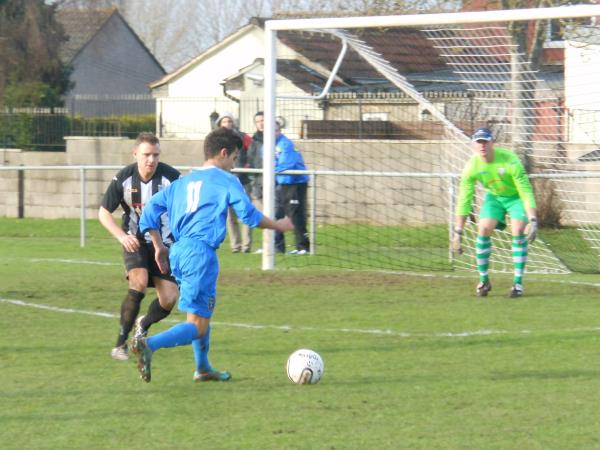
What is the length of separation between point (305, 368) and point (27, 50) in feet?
109

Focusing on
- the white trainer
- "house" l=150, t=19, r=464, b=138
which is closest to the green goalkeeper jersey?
the white trainer

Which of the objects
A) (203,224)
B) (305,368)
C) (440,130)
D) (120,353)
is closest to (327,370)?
(305,368)

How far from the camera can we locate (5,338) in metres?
9.28

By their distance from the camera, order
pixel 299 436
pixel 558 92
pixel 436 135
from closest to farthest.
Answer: pixel 299 436
pixel 558 92
pixel 436 135

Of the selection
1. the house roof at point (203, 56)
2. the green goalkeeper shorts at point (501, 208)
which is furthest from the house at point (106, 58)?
the green goalkeeper shorts at point (501, 208)

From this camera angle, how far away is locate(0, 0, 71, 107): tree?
3600 centimetres

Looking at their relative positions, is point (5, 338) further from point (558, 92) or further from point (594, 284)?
point (558, 92)

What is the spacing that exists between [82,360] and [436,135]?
1205 centimetres

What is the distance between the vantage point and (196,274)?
7145mm

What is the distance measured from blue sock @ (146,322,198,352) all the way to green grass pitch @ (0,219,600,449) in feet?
1.01

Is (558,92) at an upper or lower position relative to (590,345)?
upper

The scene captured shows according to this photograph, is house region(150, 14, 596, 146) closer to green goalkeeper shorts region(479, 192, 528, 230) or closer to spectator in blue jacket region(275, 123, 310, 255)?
spectator in blue jacket region(275, 123, 310, 255)

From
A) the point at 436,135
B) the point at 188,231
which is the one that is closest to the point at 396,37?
the point at 436,135

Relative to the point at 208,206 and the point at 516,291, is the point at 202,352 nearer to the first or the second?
the point at 208,206
